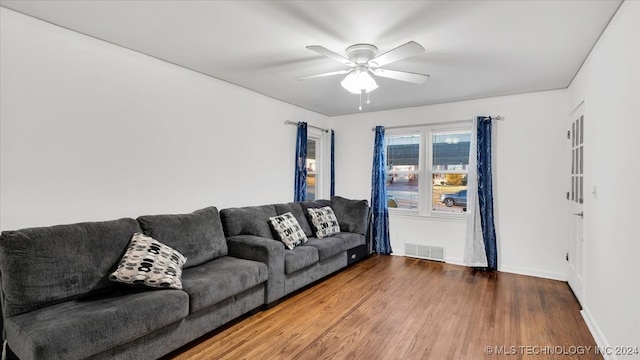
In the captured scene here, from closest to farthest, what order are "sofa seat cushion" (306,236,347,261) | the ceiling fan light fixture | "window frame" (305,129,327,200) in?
the ceiling fan light fixture < "sofa seat cushion" (306,236,347,261) < "window frame" (305,129,327,200)

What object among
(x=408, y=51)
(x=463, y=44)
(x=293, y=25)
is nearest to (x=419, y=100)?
(x=463, y=44)

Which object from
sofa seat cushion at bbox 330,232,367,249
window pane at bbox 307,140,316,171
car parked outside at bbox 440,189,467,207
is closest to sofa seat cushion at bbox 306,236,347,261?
sofa seat cushion at bbox 330,232,367,249

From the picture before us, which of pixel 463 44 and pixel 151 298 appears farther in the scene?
pixel 463 44

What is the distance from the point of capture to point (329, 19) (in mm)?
2396

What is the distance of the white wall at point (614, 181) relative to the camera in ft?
6.31

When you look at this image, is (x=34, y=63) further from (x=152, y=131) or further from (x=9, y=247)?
(x=9, y=247)

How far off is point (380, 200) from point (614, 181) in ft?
11.0

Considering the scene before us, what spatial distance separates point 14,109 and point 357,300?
3361 mm

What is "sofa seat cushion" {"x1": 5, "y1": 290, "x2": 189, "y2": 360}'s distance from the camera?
1.68 m

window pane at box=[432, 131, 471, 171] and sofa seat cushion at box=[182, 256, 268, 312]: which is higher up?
window pane at box=[432, 131, 471, 171]

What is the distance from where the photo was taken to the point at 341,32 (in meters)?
2.62

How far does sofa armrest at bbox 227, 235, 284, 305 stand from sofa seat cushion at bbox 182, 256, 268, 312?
9 centimetres

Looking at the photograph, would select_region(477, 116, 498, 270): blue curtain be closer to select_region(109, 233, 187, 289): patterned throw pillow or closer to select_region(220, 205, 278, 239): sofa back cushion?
select_region(220, 205, 278, 239): sofa back cushion

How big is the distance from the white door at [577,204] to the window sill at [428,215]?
1.35 metres
